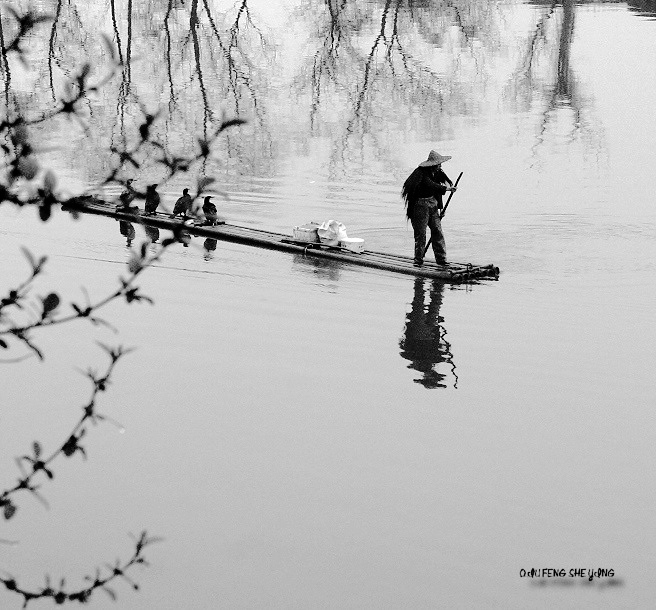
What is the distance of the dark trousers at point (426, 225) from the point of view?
12586 mm

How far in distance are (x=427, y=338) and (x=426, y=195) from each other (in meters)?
2.22

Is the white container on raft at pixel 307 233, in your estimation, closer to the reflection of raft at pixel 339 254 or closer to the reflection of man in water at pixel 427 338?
the reflection of raft at pixel 339 254

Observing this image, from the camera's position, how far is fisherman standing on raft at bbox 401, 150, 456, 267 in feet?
40.9

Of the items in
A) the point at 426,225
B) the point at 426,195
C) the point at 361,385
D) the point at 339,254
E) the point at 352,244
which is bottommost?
the point at 361,385

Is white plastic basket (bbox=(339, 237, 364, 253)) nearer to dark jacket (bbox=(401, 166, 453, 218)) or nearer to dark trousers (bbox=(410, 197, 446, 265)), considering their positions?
dark trousers (bbox=(410, 197, 446, 265))

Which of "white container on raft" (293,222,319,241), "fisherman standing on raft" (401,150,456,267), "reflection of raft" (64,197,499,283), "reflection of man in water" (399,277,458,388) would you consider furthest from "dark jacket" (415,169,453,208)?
"white container on raft" (293,222,319,241)

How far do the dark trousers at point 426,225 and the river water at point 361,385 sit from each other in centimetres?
56

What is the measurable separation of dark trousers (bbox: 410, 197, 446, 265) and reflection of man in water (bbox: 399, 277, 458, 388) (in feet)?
1.42

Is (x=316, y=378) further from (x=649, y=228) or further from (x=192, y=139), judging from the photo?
(x=192, y=139)

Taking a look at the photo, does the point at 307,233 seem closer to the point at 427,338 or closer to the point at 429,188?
the point at 429,188

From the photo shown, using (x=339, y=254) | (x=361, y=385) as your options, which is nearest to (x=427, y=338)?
(x=361, y=385)

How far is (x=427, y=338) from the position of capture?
10844mm

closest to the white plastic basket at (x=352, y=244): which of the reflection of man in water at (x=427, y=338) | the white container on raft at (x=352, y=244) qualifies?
the white container on raft at (x=352, y=244)

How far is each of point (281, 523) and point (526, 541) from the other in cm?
137
